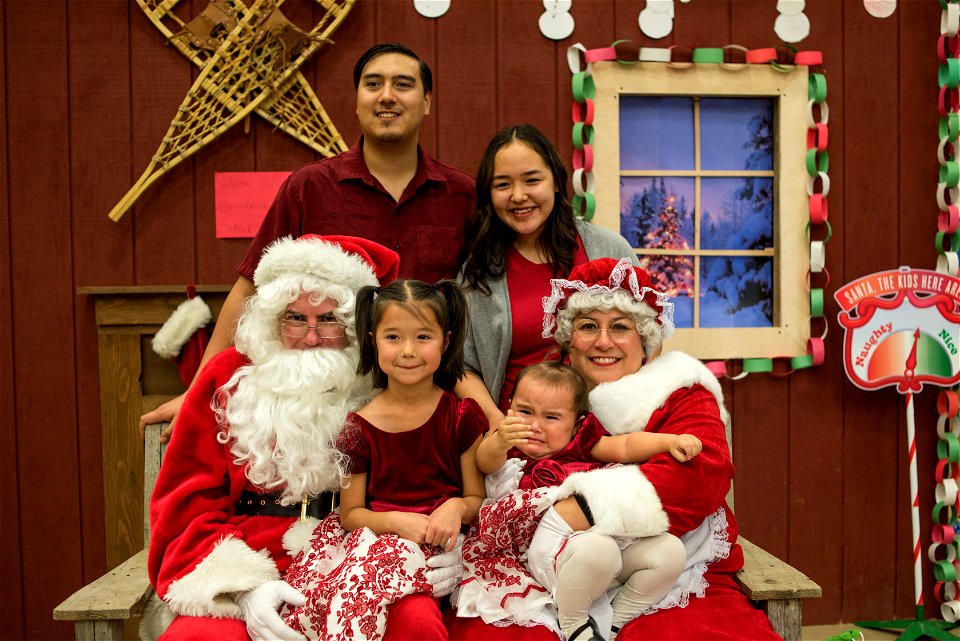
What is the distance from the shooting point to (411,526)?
1810 millimetres

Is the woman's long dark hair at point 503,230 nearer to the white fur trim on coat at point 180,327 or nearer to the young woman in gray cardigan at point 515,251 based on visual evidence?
the young woman in gray cardigan at point 515,251

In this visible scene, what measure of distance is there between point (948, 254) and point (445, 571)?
274cm

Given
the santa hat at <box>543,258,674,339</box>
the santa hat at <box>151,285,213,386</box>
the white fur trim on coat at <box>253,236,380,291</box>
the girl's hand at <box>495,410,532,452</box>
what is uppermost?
the white fur trim on coat at <box>253,236,380,291</box>

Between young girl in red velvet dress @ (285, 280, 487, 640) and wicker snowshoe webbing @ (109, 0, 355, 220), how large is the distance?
4.53 ft

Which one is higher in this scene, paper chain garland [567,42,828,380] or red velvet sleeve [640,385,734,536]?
paper chain garland [567,42,828,380]

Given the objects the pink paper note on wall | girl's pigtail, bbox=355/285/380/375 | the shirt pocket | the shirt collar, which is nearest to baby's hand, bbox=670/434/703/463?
girl's pigtail, bbox=355/285/380/375

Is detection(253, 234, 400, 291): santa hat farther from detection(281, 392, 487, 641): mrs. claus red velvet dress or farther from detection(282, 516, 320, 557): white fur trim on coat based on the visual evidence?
detection(282, 516, 320, 557): white fur trim on coat

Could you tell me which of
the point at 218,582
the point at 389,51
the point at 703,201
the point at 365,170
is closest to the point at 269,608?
the point at 218,582

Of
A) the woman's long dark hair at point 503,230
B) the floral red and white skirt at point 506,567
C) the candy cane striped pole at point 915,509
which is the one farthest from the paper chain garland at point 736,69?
the floral red and white skirt at point 506,567

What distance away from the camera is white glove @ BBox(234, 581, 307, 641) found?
172 cm

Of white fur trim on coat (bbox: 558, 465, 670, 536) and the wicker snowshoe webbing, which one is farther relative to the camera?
the wicker snowshoe webbing

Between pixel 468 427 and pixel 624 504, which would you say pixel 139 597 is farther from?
pixel 624 504

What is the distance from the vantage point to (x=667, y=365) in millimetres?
2012

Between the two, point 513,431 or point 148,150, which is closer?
point 513,431
